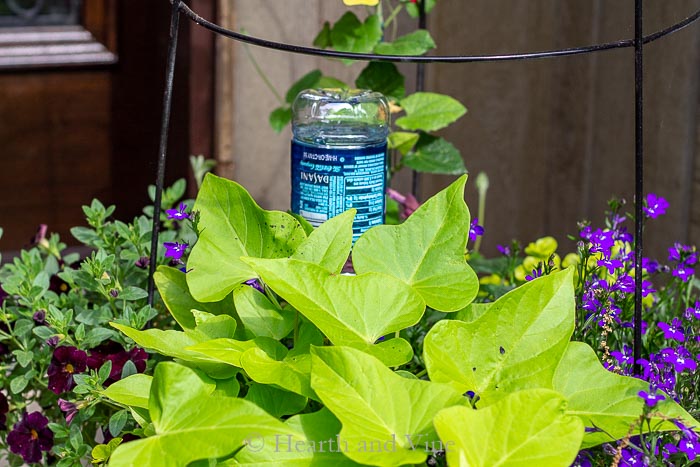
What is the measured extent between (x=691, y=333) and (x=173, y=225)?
2.23ft

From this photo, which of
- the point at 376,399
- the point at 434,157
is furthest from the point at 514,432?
the point at 434,157

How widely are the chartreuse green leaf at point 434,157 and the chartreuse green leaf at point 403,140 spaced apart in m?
0.01

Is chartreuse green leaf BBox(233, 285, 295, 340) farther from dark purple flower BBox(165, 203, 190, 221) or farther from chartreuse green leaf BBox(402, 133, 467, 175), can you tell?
chartreuse green leaf BBox(402, 133, 467, 175)

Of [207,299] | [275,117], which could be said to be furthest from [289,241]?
[275,117]

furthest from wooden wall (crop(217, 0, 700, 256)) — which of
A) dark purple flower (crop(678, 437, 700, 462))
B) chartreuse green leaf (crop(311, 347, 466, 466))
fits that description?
chartreuse green leaf (crop(311, 347, 466, 466))

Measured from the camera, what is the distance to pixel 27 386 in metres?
1.01

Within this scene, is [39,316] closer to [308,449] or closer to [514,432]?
[308,449]

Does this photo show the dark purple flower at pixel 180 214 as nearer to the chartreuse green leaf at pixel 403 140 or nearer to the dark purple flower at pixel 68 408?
the dark purple flower at pixel 68 408

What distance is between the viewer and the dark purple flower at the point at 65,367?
888mm

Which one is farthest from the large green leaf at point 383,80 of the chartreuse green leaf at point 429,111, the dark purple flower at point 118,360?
the dark purple flower at point 118,360

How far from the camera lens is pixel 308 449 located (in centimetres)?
68

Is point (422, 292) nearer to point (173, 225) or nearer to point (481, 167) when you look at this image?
point (173, 225)

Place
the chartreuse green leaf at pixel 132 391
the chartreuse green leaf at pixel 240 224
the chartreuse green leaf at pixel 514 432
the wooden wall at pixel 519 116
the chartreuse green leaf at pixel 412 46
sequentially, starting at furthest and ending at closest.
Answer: the wooden wall at pixel 519 116
the chartreuse green leaf at pixel 412 46
the chartreuse green leaf at pixel 240 224
the chartreuse green leaf at pixel 132 391
the chartreuse green leaf at pixel 514 432

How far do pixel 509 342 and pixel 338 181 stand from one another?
0.27 m
